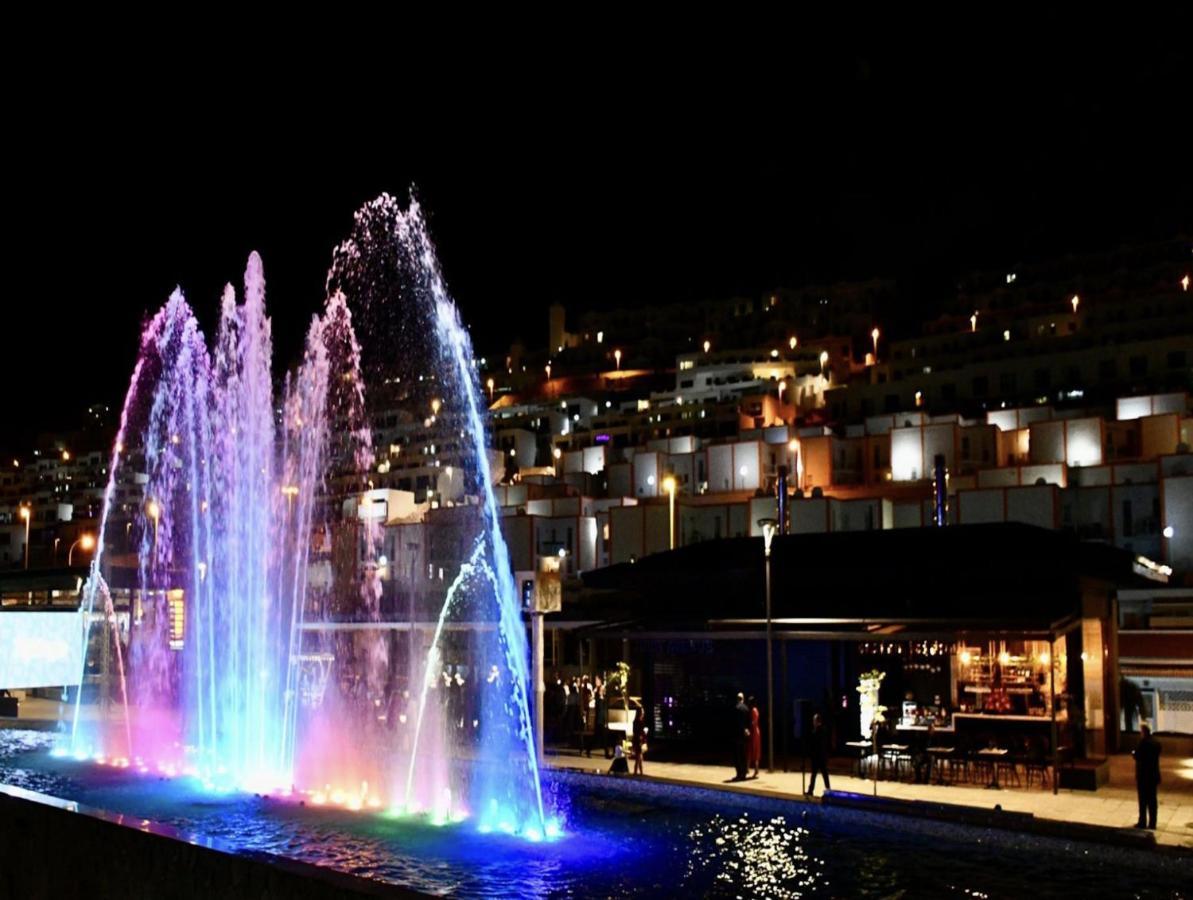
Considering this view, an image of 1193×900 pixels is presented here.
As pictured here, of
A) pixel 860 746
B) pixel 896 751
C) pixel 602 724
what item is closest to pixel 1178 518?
pixel 860 746

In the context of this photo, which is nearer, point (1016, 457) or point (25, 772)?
point (25, 772)

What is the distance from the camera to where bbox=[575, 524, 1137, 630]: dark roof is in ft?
71.6

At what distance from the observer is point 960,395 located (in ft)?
256

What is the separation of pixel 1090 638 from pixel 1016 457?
41762 mm

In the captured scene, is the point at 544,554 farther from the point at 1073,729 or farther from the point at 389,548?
the point at 1073,729

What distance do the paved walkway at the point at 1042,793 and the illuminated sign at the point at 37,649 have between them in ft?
44.0

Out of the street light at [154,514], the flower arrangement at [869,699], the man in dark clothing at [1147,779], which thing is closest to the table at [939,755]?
the flower arrangement at [869,699]

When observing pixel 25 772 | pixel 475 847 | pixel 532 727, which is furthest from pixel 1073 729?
pixel 25 772

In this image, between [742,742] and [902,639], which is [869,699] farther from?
[742,742]

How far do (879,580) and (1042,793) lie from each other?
6.56 meters

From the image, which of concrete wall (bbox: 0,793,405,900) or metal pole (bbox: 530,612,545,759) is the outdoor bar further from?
concrete wall (bbox: 0,793,405,900)

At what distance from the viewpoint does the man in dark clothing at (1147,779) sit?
1512cm

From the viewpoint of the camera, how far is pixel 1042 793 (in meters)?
18.7

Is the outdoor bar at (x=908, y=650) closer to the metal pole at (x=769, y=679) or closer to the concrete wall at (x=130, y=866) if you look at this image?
the metal pole at (x=769, y=679)
